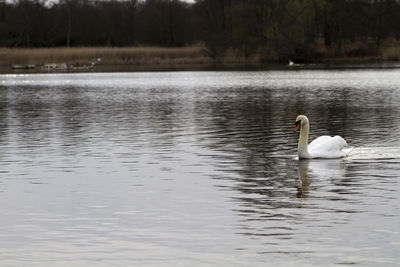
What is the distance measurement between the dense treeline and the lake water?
6343 cm

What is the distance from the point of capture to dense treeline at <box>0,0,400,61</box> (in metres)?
91.4

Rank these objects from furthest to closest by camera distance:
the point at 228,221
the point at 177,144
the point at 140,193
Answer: the point at 177,144 → the point at 140,193 → the point at 228,221

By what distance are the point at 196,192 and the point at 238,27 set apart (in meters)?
84.1

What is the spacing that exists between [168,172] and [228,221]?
4.72 metres

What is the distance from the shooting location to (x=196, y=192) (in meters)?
13.2

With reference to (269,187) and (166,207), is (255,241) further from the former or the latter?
(269,187)

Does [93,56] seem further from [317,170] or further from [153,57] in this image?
[317,170]

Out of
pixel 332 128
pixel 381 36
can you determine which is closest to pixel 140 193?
pixel 332 128

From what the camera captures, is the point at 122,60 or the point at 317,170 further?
the point at 122,60

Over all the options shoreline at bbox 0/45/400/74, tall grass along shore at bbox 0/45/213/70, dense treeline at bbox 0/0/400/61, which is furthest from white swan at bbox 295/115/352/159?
dense treeline at bbox 0/0/400/61

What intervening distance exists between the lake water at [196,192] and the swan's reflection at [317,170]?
4 cm

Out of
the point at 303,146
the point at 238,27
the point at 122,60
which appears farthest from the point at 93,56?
the point at 303,146

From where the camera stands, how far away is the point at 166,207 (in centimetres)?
1207

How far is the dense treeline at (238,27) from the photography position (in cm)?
9138
